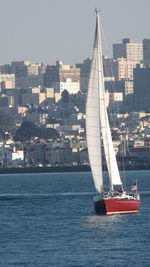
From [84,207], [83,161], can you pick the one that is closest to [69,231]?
[84,207]

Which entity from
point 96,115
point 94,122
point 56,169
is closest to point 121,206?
point 94,122

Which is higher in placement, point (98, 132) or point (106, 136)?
point (98, 132)

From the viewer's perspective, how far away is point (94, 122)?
58750mm

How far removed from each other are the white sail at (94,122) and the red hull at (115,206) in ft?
2.13

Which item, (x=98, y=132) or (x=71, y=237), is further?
(x=98, y=132)

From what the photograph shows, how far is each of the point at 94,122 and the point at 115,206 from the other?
371 cm

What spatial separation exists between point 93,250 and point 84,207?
21.4 m

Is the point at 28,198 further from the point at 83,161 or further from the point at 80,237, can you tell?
the point at 83,161

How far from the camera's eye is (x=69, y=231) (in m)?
55.3

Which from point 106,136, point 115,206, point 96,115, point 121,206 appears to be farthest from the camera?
point 106,136

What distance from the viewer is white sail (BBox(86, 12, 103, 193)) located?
193ft

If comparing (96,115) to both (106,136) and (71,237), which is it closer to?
(106,136)

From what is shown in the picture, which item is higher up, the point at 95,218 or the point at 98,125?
the point at 98,125

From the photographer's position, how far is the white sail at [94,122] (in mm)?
58688
